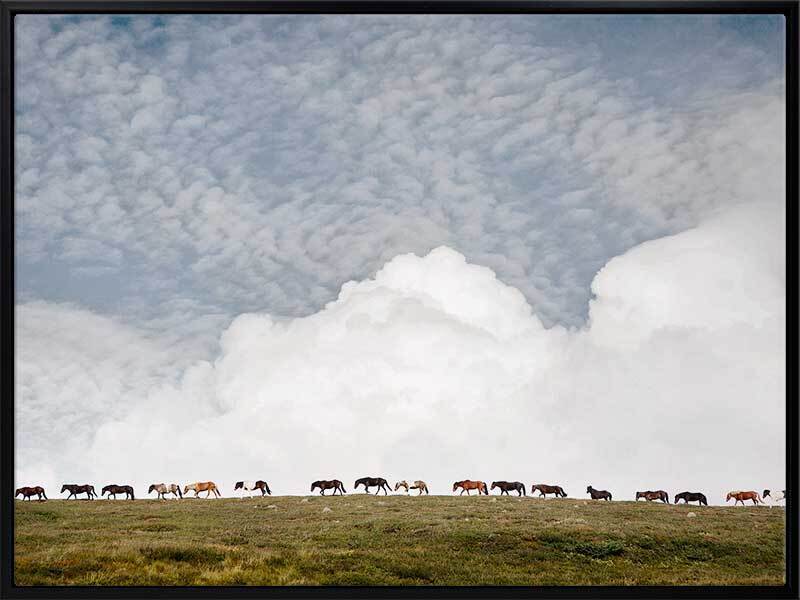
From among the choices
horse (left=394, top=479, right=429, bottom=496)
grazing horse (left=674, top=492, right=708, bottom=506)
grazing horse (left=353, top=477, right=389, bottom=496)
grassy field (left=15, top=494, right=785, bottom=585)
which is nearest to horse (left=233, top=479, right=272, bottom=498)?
grassy field (left=15, top=494, right=785, bottom=585)

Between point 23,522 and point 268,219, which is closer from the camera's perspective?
point 23,522

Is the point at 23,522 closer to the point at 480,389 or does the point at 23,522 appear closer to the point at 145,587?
the point at 145,587

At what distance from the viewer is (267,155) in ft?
17.9

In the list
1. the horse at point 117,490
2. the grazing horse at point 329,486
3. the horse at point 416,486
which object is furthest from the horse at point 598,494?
the horse at point 117,490

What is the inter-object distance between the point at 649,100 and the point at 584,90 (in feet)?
1.45

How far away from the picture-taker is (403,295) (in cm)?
531

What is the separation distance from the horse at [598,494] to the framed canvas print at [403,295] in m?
0.09

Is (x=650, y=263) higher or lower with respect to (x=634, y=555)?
higher

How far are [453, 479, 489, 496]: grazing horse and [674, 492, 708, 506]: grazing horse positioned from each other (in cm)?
126

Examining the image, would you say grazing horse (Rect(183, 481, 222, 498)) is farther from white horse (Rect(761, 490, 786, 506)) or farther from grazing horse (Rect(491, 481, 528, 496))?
white horse (Rect(761, 490, 786, 506))

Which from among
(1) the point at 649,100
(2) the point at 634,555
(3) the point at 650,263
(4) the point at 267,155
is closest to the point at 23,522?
(4) the point at 267,155

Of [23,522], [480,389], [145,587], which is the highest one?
[480,389]

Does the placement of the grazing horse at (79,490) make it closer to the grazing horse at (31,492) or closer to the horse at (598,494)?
the grazing horse at (31,492)

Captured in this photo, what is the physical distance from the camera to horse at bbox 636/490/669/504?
5.16m
